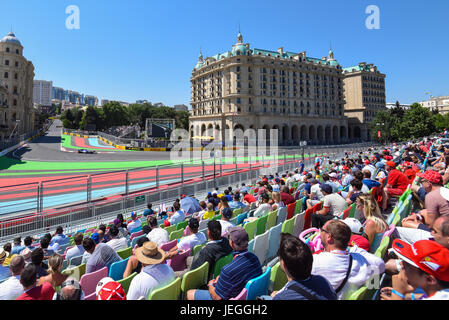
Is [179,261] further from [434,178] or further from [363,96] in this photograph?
[363,96]

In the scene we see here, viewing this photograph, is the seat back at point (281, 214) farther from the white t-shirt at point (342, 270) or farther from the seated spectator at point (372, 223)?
the white t-shirt at point (342, 270)

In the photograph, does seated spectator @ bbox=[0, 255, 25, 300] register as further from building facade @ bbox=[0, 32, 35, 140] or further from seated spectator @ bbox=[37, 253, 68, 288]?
building facade @ bbox=[0, 32, 35, 140]

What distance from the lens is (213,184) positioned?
54.6 feet

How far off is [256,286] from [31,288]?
2.61 metres

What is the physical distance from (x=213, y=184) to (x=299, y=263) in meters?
14.4

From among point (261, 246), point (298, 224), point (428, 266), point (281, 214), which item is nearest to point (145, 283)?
point (261, 246)

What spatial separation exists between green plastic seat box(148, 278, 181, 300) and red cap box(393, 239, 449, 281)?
2.40 m

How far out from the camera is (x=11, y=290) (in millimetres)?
3420

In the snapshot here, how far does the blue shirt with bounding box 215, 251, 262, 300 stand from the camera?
10.1ft

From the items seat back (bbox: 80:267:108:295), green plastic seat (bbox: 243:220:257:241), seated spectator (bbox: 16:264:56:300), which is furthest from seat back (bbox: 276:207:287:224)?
seated spectator (bbox: 16:264:56:300)

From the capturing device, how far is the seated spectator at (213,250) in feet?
12.6

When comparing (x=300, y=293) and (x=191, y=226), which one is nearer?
(x=300, y=293)
